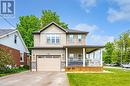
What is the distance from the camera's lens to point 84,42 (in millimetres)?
42375

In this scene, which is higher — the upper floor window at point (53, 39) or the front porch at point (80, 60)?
the upper floor window at point (53, 39)

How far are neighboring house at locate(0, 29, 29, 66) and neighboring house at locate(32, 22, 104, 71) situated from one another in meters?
3.53

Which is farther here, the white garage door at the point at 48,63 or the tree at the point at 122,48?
the tree at the point at 122,48

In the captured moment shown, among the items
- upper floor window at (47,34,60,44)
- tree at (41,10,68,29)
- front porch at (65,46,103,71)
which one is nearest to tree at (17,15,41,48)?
tree at (41,10,68,29)

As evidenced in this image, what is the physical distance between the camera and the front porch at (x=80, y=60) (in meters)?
37.5

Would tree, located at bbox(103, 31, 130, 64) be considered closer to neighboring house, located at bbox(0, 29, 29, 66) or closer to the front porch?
neighboring house, located at bbox(0, 29, 29, 66)

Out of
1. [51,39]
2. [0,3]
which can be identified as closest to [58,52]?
[51,39]

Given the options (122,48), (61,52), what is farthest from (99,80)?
(122,48)

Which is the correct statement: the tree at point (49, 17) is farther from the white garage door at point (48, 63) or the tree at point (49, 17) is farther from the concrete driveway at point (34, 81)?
the concrete driveway at point (34, 81)

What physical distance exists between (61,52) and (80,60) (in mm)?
3132

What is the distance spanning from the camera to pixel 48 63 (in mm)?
40344

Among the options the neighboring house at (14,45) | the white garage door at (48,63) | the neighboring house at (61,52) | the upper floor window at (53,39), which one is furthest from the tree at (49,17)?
the white garage door at (48,63)

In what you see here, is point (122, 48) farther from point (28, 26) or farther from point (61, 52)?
point (61, 52)

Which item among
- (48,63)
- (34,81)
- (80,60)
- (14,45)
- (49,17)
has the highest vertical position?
(49,17)
